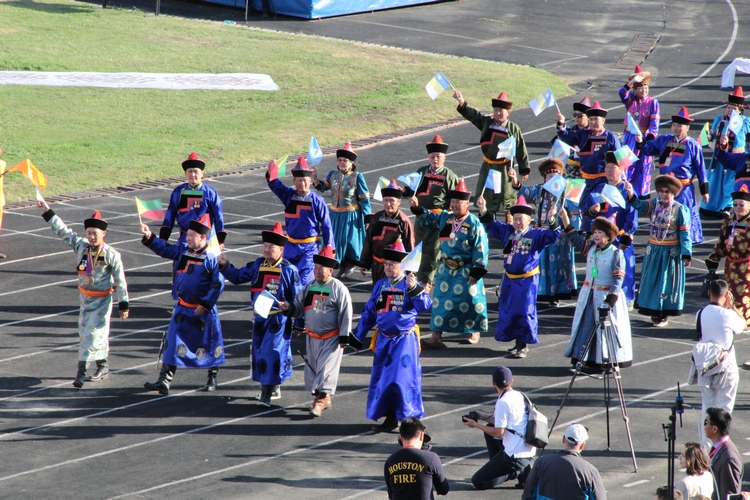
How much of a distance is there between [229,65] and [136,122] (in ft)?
17.5

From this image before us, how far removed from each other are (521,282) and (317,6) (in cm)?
2423

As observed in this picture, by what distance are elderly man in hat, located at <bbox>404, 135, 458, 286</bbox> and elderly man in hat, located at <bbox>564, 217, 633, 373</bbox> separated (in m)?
2.77

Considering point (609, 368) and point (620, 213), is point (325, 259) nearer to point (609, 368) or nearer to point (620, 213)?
point (609, 368)

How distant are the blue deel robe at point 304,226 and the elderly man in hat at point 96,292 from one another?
2460 mm

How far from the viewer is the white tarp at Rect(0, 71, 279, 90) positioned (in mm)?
27531

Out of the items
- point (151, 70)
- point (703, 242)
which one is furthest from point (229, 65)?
point (703, 242)

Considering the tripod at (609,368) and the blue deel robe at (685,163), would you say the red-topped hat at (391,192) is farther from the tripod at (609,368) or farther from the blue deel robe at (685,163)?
the blue deel robe at (685,163)

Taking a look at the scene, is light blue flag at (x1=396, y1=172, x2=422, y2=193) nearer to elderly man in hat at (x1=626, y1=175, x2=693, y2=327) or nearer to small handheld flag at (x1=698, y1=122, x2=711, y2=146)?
elderly man in hat at (x1=626, y1=175, x2=693, y2=327)

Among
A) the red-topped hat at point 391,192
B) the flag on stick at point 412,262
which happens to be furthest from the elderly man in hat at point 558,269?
the flag on stick at point 412,262

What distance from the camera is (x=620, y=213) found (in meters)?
14.2

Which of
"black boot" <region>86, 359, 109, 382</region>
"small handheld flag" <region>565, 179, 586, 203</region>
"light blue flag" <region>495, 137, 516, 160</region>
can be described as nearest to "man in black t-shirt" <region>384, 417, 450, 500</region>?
"black boot" <region>86, 359, 109, 382</region>

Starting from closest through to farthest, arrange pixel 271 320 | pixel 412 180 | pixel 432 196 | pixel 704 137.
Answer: pixel 271 320
pixel 412 180
pixel 432 196
pixel 704 137

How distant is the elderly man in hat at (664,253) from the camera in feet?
43.7

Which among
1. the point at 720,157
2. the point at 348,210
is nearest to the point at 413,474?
the point at 348,210
